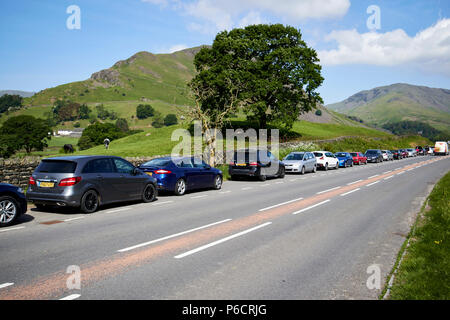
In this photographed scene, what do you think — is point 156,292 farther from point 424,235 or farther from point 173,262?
point 424,235

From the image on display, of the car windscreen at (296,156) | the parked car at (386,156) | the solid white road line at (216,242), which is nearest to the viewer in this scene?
the solid white road line at (216,242)

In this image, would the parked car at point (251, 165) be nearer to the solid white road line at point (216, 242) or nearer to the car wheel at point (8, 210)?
the solid white road line at point (216, 242)

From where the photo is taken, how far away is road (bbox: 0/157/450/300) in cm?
477

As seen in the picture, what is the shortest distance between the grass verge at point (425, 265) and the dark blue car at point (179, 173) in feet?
29.0

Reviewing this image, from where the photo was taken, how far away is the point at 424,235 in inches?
300

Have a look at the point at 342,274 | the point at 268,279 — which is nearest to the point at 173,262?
the point at 268,279

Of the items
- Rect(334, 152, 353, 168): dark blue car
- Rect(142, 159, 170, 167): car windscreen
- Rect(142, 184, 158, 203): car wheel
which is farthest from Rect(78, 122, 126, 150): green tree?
Rect(142, 184, 158, 203): car wheel

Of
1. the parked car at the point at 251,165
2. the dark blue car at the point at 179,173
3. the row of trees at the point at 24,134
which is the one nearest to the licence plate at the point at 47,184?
the dark blue car at the point at 179,173

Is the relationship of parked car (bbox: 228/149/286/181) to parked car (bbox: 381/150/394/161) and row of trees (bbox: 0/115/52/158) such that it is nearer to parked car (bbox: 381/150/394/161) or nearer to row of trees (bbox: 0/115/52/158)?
parked car (bbox: 381/150/394/161)

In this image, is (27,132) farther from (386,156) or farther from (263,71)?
(386,156)

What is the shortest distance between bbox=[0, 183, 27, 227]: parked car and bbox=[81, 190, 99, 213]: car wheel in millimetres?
1629

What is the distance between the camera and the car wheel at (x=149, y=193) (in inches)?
497
